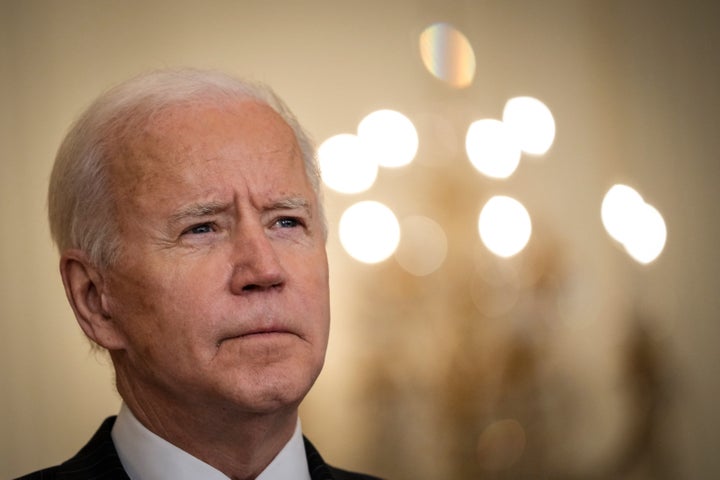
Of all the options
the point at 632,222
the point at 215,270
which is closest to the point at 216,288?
the point at 215,270

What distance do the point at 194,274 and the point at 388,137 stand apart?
7.79 feet

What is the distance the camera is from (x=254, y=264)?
1.57 m

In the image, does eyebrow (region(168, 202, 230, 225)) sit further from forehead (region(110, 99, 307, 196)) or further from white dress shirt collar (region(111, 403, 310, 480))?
white dress shirt collar (region(111, 403, 310, 480))

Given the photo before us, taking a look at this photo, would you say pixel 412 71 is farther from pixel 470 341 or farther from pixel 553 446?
pixel 553 446

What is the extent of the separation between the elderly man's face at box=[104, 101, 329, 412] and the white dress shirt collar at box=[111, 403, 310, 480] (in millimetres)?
76

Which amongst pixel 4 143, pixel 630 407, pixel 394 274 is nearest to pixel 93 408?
pixel 4 143

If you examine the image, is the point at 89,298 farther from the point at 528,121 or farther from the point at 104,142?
the point at 528,121

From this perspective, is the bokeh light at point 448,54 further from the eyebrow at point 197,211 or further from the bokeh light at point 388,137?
the eyebrow at point 197,211

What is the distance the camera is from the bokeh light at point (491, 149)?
394 centimetres

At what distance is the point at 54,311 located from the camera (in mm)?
3189

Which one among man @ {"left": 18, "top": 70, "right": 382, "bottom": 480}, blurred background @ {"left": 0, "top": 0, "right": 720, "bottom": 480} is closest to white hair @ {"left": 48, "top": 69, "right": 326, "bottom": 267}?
man @ {"left": 18, "top": 70, "right": 382, "bottom": 480}

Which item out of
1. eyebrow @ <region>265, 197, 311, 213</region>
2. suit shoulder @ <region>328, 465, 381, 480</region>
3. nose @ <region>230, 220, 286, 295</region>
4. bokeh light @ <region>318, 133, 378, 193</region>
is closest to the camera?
nose @ <region>230, 220, 286, 295</region>

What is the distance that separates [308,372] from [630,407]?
2.61 m

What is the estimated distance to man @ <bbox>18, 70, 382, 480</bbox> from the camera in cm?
156
